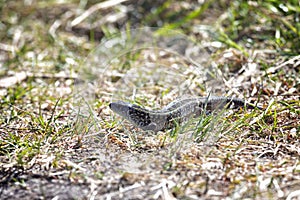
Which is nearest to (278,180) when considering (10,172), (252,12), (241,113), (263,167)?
(263,167)

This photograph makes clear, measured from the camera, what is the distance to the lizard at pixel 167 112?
3115 millimetres

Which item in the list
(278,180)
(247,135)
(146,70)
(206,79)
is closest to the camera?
(278,180)

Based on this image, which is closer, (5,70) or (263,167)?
(263,167)

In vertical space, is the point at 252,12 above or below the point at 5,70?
above

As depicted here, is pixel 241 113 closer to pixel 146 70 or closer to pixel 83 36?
pixel 146 70

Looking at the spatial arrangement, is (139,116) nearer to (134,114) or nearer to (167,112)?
(134,114)

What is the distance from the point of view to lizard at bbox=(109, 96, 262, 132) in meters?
3.12

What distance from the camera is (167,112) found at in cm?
317

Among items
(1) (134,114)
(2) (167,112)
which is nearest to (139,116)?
(1) (134,114)

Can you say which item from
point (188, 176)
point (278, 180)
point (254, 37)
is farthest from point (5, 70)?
point (278, 180)

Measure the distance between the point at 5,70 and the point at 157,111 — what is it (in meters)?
1.53

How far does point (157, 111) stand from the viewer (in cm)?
324

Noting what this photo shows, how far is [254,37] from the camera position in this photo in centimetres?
439

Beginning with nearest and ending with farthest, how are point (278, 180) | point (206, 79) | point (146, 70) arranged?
point (278, 180), point (206, 79), point (146, 70)
